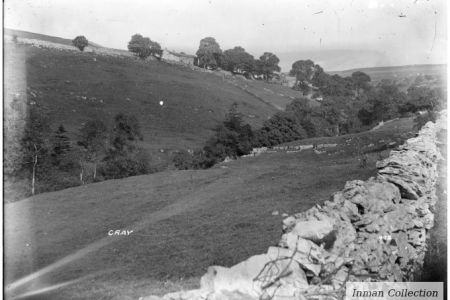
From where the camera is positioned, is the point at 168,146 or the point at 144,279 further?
the point at 168,146

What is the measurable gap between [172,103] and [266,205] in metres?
18.4

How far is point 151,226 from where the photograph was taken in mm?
11750

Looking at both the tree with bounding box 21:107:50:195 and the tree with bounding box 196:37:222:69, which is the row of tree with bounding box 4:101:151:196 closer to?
the tree with bounding box 21:107:50:195

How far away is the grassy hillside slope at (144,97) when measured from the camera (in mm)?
27922

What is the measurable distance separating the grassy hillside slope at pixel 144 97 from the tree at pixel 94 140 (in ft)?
2.75

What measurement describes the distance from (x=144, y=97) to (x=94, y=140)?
4.58m

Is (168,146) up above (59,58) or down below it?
below

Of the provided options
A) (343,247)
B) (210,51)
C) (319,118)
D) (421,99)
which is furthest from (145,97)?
(343,247)

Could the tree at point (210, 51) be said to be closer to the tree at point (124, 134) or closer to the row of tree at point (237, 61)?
the row of tree at point (237, 61)

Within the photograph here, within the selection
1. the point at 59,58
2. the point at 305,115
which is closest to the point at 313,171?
the point at 305,115

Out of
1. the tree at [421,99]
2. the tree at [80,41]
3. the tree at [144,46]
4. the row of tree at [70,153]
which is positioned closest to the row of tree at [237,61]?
the tree at [144,46]

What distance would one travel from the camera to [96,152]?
93.6ft

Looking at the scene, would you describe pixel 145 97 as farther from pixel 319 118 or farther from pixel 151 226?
pixel 151 226

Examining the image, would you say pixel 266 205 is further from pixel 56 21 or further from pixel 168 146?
pixel 168 146
